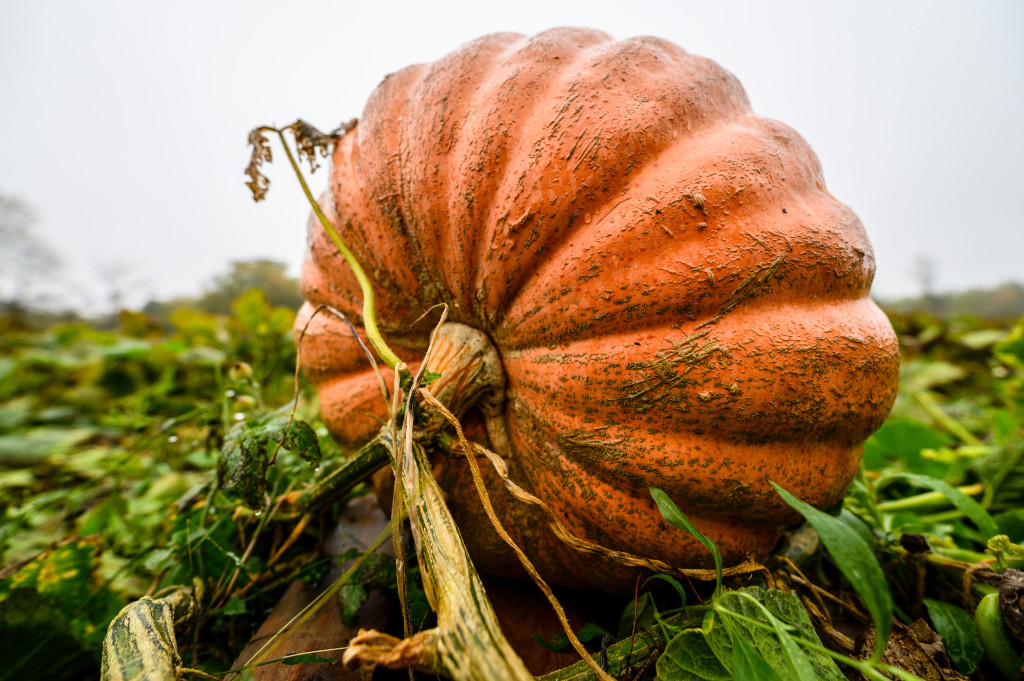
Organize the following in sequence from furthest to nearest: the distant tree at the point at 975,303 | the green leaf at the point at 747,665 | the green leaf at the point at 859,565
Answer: the distant tree at the point at 975,303 < the green leaf at the point at 747,665 < the green leaf at the point at 859,565

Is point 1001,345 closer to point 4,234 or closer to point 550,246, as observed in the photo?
point 550,246

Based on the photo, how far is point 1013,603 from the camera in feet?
2.37

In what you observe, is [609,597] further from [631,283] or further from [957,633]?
[631,283]

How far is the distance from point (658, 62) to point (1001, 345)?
6.64 feet

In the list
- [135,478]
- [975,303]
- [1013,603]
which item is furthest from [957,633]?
[975,303]

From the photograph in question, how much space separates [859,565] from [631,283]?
1.60ft

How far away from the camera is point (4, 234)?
517cm

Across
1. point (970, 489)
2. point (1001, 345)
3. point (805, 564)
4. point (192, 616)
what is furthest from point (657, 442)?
point (1001, 345)

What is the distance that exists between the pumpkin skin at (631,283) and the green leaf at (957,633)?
26 centimetres

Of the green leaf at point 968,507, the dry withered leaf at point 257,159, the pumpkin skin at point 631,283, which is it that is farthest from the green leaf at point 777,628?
the dry withered leaf at point 257,159

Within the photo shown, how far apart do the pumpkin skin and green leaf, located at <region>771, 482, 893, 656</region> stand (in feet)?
1.01

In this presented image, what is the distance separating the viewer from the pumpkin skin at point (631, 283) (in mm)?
751

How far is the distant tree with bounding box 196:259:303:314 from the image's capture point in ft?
6.91

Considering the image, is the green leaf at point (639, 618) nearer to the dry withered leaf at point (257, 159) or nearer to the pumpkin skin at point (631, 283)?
the pumpkin skin at point (631, 283)
